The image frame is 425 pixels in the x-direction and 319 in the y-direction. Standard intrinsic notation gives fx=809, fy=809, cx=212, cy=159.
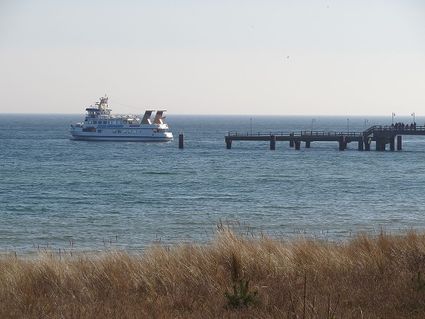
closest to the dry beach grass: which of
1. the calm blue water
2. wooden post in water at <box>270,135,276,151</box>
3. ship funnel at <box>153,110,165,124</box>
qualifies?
the calm blue water

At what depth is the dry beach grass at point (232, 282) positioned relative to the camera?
10.1 meters

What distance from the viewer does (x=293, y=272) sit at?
1248cm

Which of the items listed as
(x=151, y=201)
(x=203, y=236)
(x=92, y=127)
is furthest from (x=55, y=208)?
(x=92, y=127)

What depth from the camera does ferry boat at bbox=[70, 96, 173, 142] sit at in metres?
122

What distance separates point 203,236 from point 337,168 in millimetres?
45799

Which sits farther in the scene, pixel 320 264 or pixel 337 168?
pixel 337 168

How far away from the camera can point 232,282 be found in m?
11.9

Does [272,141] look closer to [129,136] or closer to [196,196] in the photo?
[129,136]

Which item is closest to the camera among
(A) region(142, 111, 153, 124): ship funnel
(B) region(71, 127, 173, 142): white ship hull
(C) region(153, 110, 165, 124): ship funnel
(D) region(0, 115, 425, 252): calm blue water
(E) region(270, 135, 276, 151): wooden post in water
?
(D) region(0, 115, 425, 252): calm blue water

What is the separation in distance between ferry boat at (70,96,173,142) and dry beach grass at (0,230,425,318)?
10862 centimetres

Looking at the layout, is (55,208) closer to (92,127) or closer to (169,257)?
(169,257)

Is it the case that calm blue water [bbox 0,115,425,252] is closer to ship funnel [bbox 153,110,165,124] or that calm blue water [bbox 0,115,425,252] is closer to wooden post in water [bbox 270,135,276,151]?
wooden post in water [bbox 270,135,276,151]

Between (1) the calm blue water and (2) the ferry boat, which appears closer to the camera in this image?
(1) the calm blue water

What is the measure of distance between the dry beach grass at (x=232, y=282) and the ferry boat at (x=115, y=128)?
108616mm
